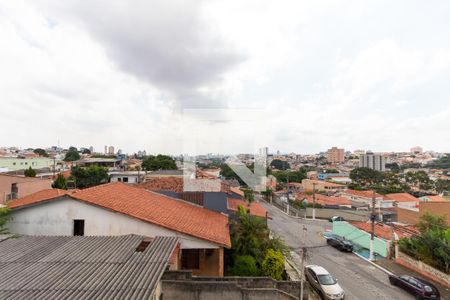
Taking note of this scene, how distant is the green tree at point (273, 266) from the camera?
1142 cm

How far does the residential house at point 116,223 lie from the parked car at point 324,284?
5.17 meters

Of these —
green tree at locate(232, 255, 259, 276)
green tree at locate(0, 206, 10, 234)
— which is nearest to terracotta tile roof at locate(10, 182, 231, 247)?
green tree at locate(0, 206, 10, 234)

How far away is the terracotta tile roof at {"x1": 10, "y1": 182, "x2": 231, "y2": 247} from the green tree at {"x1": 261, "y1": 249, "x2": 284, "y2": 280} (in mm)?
1989

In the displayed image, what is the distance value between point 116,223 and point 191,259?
3.62m

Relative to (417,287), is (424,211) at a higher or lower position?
higher

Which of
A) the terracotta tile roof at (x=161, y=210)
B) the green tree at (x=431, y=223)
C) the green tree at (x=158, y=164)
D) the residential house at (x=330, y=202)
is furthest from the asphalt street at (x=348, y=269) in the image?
the green tree at (x=158, y=164)

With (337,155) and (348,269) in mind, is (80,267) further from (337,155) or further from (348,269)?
(337,155)

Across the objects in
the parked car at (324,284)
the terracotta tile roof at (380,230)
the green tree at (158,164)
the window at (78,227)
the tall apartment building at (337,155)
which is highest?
the tall apartment building at (337,155)

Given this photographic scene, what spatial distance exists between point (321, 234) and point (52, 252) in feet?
82.7

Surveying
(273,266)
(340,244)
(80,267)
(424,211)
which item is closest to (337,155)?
(424,211)

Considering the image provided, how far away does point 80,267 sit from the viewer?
6.52 meters

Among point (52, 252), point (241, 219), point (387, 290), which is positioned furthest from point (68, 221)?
point (387, 290)

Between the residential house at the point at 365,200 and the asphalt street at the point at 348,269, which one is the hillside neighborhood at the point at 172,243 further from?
the residential house at the point at 365,200

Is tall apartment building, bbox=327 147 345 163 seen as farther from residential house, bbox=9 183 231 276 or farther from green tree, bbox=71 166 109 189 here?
residential house, bbox=9 183 231 276
